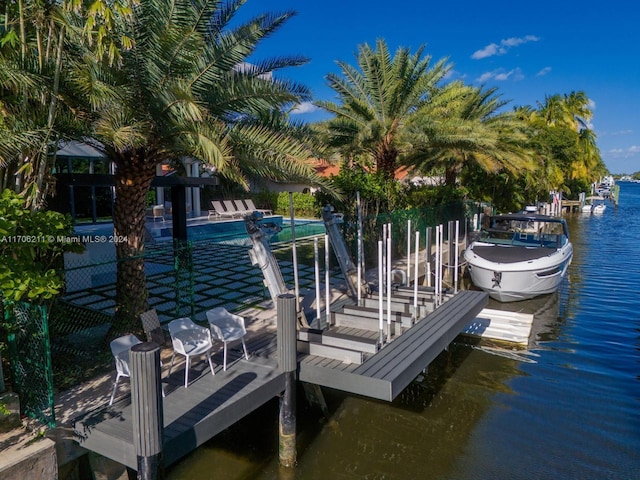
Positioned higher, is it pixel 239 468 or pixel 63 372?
pixel 63 372

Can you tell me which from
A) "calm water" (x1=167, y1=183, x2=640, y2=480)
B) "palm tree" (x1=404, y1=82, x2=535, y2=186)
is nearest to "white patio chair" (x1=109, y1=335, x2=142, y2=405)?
"calm water" (x1=167, y1=183, x2=640, y2=480)

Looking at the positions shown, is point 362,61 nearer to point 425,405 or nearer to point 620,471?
point 425,405

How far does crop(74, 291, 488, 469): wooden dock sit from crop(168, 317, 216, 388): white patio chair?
321 millimetres

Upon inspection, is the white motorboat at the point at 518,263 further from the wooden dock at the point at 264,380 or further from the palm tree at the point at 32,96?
the palm tree at the point at 32,96

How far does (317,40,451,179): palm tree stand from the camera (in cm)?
1412

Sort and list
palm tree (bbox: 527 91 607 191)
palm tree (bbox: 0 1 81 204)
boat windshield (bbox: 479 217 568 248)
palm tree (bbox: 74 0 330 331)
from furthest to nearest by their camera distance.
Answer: palm tree (bbox: 527 91 607 191) → boat windshield (bbox: 479 217 568 248) → palm tree (bbox: 74 0 330 331) → palm tree (bbox: 0 1 81 204)

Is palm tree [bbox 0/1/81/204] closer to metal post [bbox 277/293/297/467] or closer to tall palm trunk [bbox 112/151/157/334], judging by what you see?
tall palm trunk [bbox 112/151/157/334]

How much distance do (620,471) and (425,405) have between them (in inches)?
104

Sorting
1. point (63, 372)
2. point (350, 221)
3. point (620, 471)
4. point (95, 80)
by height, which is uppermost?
point (95, 80)

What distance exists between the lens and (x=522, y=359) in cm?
942

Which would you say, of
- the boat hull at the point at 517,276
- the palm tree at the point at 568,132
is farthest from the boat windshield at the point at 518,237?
the palm tree at the point at 568,132

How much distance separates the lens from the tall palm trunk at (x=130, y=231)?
Result: 6605 mm

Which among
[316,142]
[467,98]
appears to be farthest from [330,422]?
[467,98]

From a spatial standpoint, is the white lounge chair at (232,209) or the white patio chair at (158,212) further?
the white lounge chair at (232,209)
